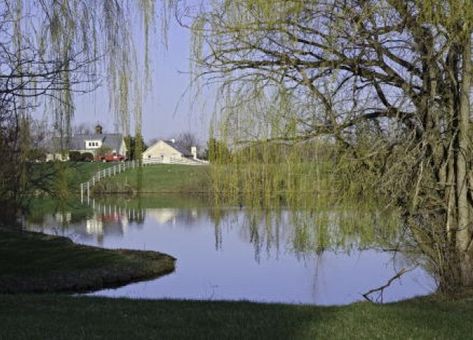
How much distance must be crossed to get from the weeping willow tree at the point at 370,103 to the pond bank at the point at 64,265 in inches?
438

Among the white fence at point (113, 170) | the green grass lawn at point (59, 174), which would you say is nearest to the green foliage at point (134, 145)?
the white fence at point (113, 170)

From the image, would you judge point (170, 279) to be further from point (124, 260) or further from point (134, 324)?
point (134, 324)

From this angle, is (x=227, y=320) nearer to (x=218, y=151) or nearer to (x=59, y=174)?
(x=218, y=151)

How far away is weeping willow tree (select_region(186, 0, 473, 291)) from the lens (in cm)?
755

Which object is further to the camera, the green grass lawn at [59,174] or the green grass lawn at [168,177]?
the green grass lawn at [168,177]

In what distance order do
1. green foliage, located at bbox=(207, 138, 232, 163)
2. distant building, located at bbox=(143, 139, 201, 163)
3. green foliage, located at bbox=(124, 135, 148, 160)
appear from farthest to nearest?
distant building, located at bbox=(143, 139, 201, 163) < green foliage, located at bbox=(207, 138, 232, 163) < green foliage, located at bbox=(124, 135, 148, 160)

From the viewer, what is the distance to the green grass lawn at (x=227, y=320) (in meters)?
5.71

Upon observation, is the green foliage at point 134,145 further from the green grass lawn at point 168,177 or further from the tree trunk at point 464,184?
the tree trunk at point 464,184

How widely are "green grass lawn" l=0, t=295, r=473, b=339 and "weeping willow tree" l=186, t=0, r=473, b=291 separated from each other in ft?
3.63

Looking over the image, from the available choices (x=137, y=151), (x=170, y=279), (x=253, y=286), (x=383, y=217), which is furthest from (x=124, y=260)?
(x=137, y=151)

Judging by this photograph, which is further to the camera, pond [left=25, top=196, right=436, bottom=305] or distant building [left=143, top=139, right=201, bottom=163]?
distant building [left=143, top=139, right=201, bottom=163]

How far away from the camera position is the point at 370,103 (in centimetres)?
842

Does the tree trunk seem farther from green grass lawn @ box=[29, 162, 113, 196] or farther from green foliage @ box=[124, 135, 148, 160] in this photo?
green grass lawn @ box=[29, 162, 113, 196]

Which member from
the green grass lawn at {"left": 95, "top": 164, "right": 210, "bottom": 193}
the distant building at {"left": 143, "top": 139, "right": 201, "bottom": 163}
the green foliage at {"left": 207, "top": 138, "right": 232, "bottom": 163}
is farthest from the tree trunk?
the distant building at {"left": 143, "top": 139, "right": 201, "bottom": 163}
